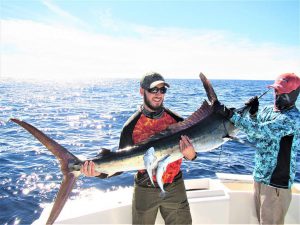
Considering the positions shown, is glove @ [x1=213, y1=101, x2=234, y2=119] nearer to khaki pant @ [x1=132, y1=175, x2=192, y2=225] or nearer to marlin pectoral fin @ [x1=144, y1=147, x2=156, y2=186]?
marlin pectoral fin @ [x1=144, y1=147, x2=156, y2=186]

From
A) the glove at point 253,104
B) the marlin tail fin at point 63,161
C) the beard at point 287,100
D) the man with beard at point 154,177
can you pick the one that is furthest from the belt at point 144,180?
the beard at point 287,100

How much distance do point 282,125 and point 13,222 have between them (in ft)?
19.4

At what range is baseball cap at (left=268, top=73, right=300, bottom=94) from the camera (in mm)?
3416

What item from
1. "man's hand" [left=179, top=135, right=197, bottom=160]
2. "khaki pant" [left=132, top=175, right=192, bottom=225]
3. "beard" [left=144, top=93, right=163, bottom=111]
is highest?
"beard" [left=144, top=93, right=163, bottom=111]

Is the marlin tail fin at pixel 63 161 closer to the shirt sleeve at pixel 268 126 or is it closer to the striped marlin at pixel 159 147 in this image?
the striped marlin at pixel 159 147

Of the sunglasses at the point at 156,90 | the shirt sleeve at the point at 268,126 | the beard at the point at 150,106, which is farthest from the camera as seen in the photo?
the beard at the point at 150,106

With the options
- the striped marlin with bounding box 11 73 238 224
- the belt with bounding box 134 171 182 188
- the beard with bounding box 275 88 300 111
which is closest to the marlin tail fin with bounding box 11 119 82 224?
the striped marlin with bounding box 11 73 238 224

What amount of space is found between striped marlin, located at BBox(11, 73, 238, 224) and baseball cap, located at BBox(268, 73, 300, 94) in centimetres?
66

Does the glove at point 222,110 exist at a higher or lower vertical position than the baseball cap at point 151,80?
lower

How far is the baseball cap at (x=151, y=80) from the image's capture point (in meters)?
3.49

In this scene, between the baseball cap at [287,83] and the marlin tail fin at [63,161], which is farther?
the baseball cap at [287,83]

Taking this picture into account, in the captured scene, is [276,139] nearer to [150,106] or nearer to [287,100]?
[287,100]

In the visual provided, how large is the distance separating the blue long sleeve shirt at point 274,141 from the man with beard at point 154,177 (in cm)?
85

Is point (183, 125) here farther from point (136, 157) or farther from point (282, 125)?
point (282, 125)
